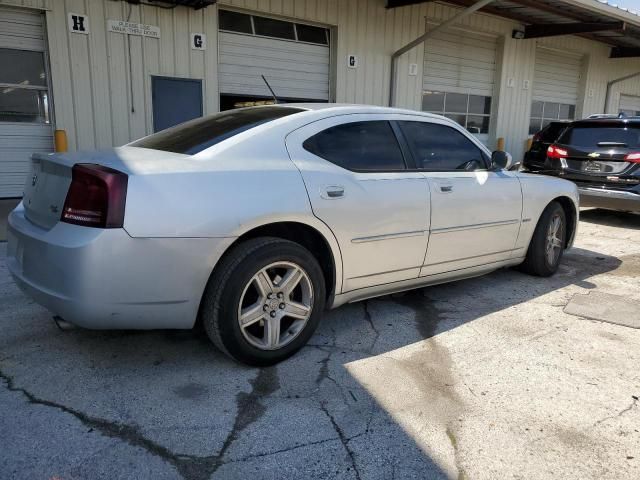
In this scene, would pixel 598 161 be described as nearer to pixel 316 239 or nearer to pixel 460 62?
pixel 316 239

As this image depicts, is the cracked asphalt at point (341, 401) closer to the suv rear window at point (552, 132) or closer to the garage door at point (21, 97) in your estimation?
the garage door at point (21, 97)

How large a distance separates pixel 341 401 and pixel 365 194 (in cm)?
135

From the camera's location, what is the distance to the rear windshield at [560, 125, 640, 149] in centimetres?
763

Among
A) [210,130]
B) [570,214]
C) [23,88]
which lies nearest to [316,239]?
[210,130]

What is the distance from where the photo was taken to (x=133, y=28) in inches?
330

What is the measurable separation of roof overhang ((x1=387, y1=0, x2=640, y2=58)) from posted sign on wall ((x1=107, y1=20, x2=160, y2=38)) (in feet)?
17.2

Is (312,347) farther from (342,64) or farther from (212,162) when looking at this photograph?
(342,64)

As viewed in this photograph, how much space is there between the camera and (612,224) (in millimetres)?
8594

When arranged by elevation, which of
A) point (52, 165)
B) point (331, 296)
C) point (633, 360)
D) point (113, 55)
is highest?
point (113, 55)

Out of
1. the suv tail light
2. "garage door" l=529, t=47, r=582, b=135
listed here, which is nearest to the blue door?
the suv tail light

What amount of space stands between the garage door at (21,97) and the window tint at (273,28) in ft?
12.1

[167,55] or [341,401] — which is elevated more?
[167,55]

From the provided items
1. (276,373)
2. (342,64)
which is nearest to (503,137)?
(342,64)

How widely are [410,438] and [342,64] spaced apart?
9635mm
